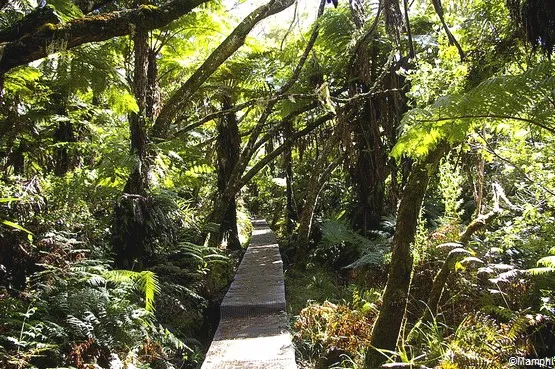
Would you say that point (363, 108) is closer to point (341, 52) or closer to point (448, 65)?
point (341, 52)

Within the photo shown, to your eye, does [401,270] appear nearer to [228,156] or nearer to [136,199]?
[136,199]

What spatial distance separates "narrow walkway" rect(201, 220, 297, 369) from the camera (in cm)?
296

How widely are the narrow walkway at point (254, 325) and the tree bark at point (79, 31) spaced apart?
2.67m

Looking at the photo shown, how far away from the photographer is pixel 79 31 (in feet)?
10.5

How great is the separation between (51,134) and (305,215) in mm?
4829

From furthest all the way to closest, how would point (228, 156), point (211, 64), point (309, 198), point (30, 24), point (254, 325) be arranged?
1. point (228, 156)
2. point (309, 198)
3. point (211, 64)
4. point (254, 325)
5. point (30, 24)

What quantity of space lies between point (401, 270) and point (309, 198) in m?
4.26

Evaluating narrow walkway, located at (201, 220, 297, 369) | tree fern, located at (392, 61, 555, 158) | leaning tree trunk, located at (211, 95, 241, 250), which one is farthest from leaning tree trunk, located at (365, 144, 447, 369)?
leaning tree trunk, located at (211, 95, 241, 250)

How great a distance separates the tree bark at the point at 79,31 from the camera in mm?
2949

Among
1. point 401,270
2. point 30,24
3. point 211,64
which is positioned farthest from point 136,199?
point 401,270

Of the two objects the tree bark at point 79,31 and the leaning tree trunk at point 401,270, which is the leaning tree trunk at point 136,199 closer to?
the tree bark at point 79,31

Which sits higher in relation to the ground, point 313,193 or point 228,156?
point 228,156

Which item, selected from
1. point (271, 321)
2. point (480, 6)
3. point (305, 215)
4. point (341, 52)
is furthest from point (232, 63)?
point (271, 321)

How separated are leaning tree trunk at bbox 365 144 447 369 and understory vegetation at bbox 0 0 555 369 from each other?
16 millimetres
